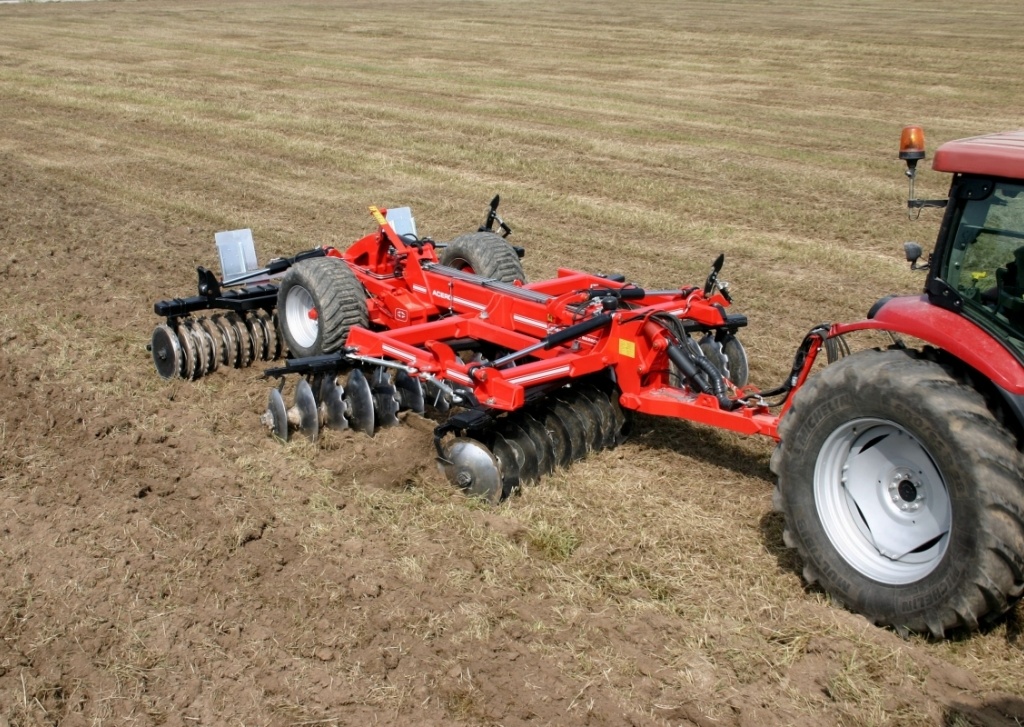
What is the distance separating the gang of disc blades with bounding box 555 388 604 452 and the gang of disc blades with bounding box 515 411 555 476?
26cm

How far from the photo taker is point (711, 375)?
5414 mm

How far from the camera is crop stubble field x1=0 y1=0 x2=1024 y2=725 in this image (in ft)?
13.2

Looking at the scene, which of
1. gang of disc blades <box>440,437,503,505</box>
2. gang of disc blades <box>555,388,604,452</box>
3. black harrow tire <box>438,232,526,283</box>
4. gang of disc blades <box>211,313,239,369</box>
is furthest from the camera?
black harrow tire <box>438,232,526,283</box>

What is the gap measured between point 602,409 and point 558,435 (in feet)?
1.08

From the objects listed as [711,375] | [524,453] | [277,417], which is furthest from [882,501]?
[277,417]

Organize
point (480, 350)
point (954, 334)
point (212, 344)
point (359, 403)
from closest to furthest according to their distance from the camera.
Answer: point (954, 334), point (359, 403), point (480, 350), point (212, 344)

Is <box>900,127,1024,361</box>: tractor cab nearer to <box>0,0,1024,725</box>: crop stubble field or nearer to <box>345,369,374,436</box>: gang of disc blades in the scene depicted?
<box>0,0,1024,725</box>: crop stubble field

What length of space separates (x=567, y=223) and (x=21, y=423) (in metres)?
6.26

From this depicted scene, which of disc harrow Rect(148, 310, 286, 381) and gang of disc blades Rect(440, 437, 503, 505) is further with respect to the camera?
disc harrow Rect(148, 310, 286, 381)

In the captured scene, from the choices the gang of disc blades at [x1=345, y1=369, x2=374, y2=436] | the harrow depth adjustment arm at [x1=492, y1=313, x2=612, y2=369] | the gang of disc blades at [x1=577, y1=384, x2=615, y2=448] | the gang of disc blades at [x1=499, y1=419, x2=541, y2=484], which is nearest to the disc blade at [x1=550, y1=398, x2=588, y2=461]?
the gang of disc blades at [x1=577, y1=384, x2=615, y2=448]

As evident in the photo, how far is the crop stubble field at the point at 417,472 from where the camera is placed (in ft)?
13.2

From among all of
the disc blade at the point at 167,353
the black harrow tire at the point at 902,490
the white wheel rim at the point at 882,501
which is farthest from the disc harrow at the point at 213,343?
the white wheel rim at the point at 882,501

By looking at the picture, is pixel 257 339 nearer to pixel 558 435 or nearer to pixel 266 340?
pixel 266 340

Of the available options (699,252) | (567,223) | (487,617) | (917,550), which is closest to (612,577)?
(487,617)
